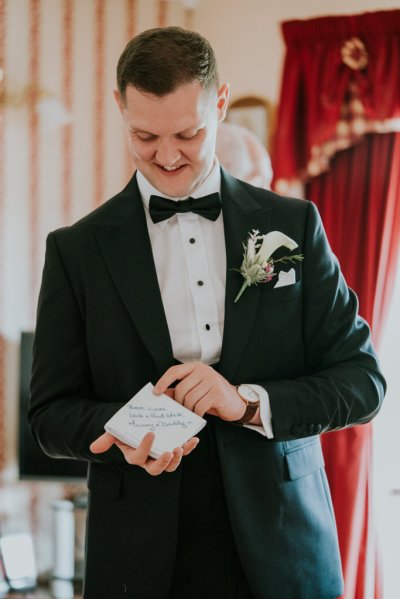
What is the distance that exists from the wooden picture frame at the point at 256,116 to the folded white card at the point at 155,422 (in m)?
2.70

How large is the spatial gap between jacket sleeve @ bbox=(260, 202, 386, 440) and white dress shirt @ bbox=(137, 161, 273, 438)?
0.05 meters

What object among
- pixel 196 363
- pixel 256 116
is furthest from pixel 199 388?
pixel 256 116

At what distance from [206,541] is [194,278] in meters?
0.53

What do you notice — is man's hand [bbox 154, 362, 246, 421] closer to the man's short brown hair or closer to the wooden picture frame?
the man's short brown hair

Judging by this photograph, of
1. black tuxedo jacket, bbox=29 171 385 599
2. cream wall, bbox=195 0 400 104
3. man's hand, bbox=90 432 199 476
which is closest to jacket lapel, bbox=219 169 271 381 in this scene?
black tuxedo jacket, bbox=29 171 385 599

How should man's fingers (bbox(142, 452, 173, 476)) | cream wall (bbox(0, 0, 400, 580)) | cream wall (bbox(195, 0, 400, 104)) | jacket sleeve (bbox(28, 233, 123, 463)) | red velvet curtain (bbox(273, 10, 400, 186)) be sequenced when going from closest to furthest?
man's fingers (bbox(142, 452, 173, 476)) → jacket sleeve (bbox(28, 233, 123, 463)) → red velvet curtain (bbox(273, 10, 400, 186)) → cream wall (bbox(195, 0, 400, 104)) → cream wall (bbox(0, 0, 400, 580))

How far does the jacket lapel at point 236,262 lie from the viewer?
4.98ft

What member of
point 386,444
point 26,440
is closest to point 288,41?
point 386,444

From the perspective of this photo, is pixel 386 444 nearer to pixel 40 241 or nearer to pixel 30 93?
pixel 40 241

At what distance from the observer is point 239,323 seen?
152 cm

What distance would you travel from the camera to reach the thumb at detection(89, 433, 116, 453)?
1386 millimetres

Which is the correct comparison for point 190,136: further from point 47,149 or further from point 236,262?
point 47,149

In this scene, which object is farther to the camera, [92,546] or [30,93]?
[30,93]

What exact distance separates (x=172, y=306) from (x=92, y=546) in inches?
20.1
